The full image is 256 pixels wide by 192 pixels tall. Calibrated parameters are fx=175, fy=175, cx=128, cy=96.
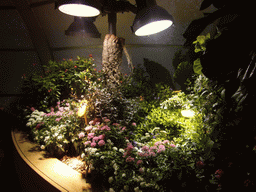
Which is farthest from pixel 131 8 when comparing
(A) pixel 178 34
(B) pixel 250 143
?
(B) pixel 250 143

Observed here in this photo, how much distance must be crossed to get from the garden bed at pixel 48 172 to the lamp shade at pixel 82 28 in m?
2.08

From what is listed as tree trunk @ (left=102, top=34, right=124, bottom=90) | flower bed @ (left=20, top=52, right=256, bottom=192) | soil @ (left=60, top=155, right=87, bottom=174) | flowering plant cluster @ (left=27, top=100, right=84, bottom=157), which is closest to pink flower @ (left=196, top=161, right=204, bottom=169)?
flower bed @ (left=20, top=52, right=256, bottom=192)

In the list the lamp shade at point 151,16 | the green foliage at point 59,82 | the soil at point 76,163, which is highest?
the lamp shade at point 151,16

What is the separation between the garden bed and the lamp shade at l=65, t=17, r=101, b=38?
2.08 m

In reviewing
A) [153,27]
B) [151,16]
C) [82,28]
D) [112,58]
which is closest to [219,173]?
[151,16]

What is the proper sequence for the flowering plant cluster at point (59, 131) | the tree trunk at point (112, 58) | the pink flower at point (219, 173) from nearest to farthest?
the pink flower at point (219, 173), the flowering plant cluster at point (59, 131), the tree trunk at point (112, 58)

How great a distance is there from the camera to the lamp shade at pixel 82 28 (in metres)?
3.15

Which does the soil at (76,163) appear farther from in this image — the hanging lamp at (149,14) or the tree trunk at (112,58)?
the hanging lamp at (149,14)

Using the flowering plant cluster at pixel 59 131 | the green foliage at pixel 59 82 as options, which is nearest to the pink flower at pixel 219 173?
the flowering plant cluster at pixel 59 131

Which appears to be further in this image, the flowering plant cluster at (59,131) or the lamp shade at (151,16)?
the flowering plant cluster at (59,131)

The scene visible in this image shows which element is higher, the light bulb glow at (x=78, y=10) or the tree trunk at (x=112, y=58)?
the light bulb glow at (x=78, y=10)

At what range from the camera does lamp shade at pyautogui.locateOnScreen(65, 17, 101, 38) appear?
3.15 metres

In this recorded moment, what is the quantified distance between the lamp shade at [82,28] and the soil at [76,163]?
84.1 inches

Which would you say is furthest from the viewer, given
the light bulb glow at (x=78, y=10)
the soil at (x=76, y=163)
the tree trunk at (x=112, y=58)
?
the tree trunk at (x=112, y=58)
